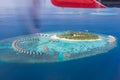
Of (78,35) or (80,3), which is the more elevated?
(80,3)

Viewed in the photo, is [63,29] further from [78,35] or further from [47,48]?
[47,48]

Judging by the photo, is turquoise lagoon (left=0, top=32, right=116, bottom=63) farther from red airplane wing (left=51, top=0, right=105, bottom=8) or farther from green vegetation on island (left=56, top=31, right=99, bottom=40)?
red airplane wing (left=51, top=0, right=105, bottom=8)

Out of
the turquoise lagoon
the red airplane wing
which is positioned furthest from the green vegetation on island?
the red airplane wing

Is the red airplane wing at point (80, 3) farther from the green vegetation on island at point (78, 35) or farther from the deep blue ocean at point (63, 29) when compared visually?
the green vegetation on island at point (78, 35)

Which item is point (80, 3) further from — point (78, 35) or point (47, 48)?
point (47, 48)

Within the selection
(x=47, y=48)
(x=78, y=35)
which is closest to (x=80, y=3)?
(x=78, y=35)

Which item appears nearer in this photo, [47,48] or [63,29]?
[47,48]

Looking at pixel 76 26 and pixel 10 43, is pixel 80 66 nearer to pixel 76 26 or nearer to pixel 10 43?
pixel 76 26

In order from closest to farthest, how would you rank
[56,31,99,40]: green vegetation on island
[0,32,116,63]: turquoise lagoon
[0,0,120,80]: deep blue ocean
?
[0,0,120,80]: deep blue ocean
[0,32,116,63]: turquoise lagoon
[56,31,99,40]: green vegetation on island
